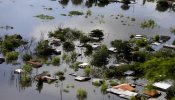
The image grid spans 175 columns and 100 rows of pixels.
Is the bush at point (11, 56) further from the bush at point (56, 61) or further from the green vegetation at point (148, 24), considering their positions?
the green vegetation at point (148, 24)

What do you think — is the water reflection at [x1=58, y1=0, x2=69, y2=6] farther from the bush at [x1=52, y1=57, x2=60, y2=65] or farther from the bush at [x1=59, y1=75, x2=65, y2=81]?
the bush at [x1=59, y1=75, x2=65, y2=81]

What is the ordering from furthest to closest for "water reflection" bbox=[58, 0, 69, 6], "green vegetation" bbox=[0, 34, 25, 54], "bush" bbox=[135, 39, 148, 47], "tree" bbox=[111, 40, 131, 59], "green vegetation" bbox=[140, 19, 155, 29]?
"water reflection" bbox=[58, 0, 69, 6], "green vegetation" bbox=[140, 19, 155, 29], "bush" bbox=[135, 39, 148, 47], "green vegetation" bbox=[0, 34, 25, 54], "tree" bbox=[111, 40, 131, 59]

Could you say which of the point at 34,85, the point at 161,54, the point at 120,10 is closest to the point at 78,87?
the point at 34,85

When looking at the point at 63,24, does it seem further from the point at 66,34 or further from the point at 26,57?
the point at 26,57

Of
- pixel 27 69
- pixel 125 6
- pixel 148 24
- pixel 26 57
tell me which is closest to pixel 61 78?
pixel 27 69

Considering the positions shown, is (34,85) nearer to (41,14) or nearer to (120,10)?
(41,14)

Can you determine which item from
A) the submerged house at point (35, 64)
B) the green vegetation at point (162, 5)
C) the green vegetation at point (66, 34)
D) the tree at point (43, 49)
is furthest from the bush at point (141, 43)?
the green vegetation at point (162, 5)

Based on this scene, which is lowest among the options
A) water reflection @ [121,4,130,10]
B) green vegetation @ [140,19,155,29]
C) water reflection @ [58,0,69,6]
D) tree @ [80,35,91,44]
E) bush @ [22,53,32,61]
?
bush @ [22,53,32,61]

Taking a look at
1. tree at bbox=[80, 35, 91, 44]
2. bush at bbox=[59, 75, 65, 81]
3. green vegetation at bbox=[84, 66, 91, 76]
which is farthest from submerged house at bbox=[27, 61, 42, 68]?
tree at bbox=[80, 35, 91, 44]

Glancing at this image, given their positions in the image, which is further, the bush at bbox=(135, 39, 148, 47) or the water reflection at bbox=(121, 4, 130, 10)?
the water reflection at bbox=(121, 4, 130, 10)
